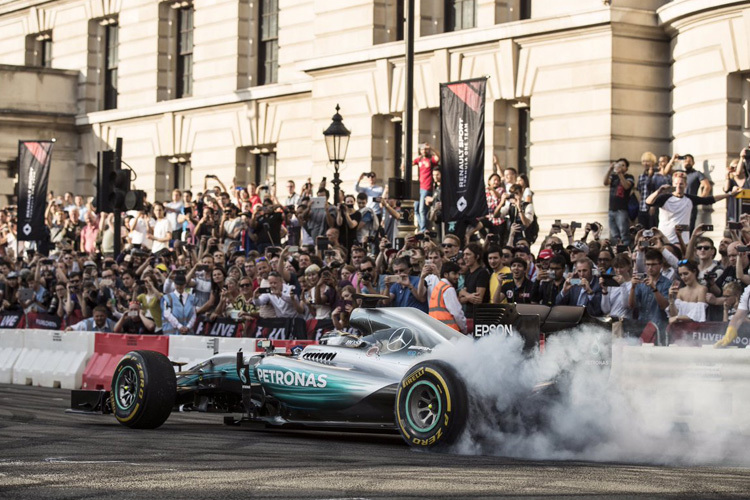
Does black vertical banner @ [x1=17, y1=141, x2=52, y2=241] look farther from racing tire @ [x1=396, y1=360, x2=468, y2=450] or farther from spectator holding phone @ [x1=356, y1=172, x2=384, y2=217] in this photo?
racing tire @ [x1=396, y1=360, x2=468, y2=450]

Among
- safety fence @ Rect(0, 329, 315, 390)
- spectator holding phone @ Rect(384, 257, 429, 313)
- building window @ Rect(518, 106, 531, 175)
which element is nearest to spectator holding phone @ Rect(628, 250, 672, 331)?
spectator holding phone @ Rect(384, 257, 429, 313)

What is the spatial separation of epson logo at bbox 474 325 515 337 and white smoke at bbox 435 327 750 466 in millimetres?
291

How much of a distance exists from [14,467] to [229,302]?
9.87m

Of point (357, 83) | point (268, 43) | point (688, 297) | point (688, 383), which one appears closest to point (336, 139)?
point (357, 83)

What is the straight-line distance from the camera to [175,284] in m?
19.5

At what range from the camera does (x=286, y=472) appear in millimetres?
9125

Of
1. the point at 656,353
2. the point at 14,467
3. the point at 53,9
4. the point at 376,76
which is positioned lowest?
the point at 14,467

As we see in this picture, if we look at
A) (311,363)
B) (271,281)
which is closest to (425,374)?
(311,363)

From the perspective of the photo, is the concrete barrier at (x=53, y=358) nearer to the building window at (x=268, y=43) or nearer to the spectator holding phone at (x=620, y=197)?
the spectator holding phone at (x=620, y=197)

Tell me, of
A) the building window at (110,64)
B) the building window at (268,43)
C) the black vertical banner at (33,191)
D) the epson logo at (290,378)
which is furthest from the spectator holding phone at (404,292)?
the building window at (110,64)

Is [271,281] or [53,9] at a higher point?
[53,9]

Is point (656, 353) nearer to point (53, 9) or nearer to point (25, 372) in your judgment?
point (25, 372)

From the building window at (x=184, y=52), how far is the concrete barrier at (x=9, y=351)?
15479mm

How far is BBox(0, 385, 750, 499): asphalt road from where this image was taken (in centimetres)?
818
